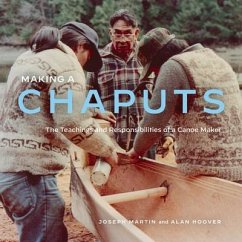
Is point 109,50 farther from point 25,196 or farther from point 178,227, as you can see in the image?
point 25,196

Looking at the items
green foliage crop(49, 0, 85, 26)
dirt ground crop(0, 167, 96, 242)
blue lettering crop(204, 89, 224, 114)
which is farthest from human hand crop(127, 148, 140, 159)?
green foliage crop(49, 0, 85, 26)

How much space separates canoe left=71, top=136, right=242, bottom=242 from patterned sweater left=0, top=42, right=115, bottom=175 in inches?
11.4

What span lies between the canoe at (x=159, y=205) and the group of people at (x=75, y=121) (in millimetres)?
125

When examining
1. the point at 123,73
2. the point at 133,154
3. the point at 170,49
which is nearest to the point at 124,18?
the point at 123,73

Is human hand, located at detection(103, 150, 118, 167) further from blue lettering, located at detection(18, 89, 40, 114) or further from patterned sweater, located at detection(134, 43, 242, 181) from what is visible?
blue lettering, located at detection(18, 89, 40, 114)

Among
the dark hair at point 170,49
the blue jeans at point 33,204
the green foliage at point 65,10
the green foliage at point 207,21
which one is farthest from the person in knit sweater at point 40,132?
the green foliage at point 65,10

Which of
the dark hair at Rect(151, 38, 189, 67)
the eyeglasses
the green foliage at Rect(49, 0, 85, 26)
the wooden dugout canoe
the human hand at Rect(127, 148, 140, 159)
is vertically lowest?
the wooden dugout canoe

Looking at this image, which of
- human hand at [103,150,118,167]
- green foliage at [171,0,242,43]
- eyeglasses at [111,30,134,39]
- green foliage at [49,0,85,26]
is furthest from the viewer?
green foliage at [49,0,85,26]

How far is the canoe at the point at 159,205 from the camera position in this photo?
1790 millimetres

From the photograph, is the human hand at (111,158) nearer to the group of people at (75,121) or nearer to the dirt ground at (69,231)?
the group of people at (75,121)

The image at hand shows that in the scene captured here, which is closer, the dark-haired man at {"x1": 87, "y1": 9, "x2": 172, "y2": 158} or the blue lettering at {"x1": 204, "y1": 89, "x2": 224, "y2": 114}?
the blue lettering at {"x1": 204, "y1": 89, "x2": 224, "y2": 114}

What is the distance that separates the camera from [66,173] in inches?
158

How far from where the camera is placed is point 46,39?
5.23 ft

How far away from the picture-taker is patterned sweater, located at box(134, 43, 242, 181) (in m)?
1.68
